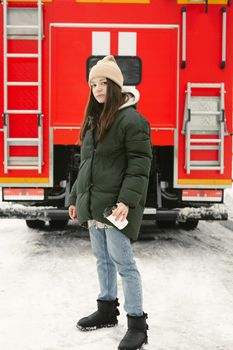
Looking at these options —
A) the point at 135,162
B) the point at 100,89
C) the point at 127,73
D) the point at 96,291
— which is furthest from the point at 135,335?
the point at 127,73

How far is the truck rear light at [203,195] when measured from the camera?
629cm

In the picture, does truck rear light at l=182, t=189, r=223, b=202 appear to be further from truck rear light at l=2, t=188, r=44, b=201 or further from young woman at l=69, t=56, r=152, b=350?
young woman at l=69, t=56, r=152, b=350

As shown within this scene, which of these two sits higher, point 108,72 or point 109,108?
point 108,72

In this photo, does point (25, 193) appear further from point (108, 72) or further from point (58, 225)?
point (108, 72)

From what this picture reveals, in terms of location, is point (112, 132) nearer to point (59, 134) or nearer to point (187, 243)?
point (59, 134)

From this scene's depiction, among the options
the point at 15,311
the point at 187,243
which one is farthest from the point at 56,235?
the point at 15,311

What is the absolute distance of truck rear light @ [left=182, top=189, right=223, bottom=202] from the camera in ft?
20.6

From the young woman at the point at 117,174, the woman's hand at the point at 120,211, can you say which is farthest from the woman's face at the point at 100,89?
the woman's hand at the point at 120,211

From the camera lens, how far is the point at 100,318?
154 inches

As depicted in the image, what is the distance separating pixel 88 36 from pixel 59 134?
3.73 feet

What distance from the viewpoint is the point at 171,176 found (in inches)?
271

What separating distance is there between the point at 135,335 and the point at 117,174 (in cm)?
103

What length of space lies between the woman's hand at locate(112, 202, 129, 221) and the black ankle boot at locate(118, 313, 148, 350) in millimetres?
690

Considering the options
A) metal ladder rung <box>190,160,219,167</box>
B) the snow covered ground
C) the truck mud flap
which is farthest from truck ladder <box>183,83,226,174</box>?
the truck mud flap
